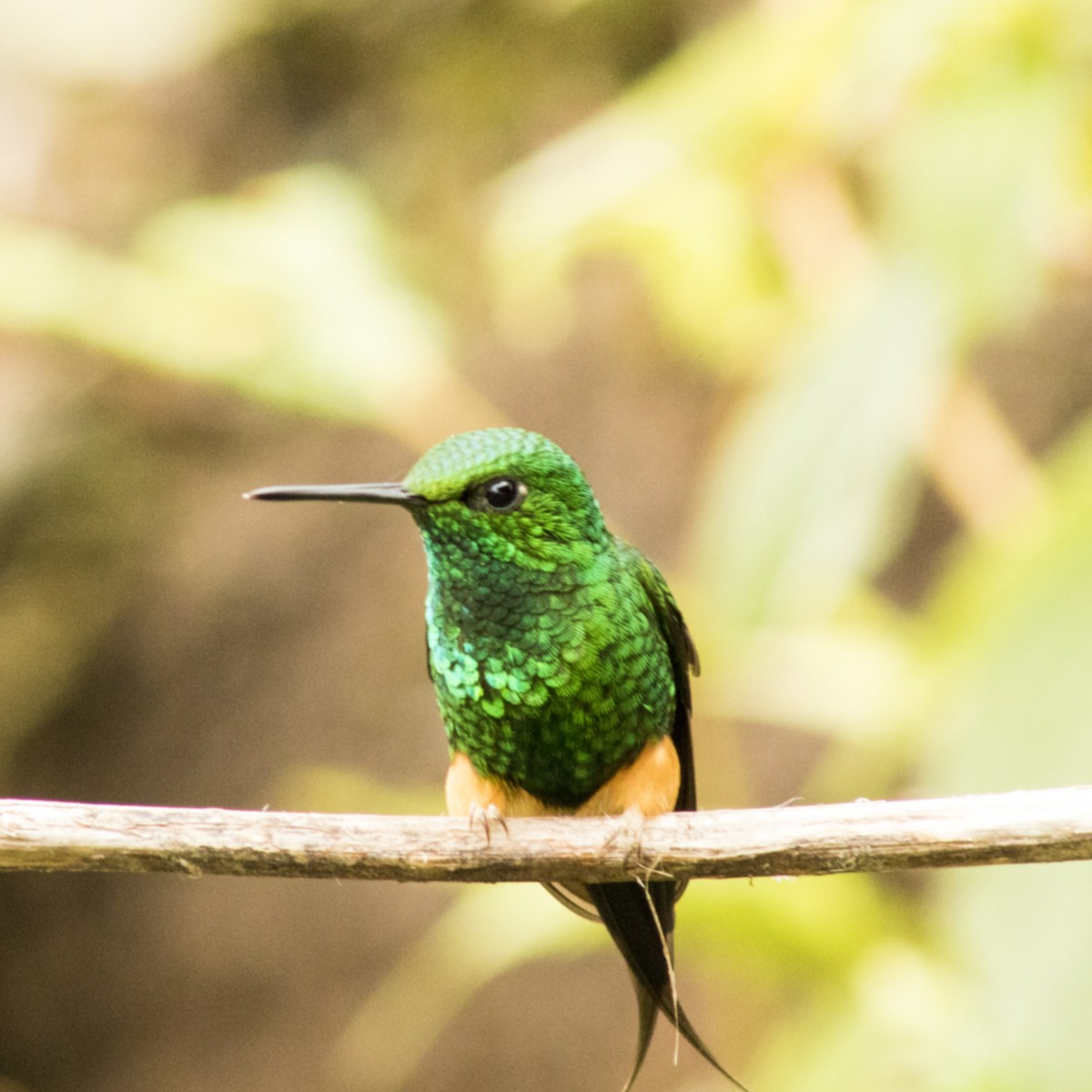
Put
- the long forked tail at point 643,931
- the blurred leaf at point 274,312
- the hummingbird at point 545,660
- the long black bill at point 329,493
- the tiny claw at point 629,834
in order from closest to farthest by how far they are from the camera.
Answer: the long black bill at point 329,493
the tiny claw at point 629,834
the hummingbird at point 545,660
the long forked tail at point 643,931
the blurred leaf at point 274,312

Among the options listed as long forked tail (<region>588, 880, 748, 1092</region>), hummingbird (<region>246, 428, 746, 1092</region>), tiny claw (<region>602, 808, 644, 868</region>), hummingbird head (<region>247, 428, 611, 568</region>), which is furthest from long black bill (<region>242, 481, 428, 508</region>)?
long forked tail (<region>588, 880, 748, 1092</region>)

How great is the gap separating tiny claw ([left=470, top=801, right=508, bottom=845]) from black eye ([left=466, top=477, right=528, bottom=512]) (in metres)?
0.37

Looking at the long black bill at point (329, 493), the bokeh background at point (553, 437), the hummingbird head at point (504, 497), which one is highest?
the long black bill at point (329, 493)

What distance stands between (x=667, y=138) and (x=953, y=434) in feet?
3.40

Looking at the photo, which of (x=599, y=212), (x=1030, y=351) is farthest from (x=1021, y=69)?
(x=1030, y=351)

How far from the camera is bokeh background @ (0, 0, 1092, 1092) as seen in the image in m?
2.10

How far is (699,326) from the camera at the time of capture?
3371mm

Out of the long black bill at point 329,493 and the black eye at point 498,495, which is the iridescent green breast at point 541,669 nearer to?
the black eye at point 498,495

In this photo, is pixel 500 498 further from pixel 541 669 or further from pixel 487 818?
pixel 487 818

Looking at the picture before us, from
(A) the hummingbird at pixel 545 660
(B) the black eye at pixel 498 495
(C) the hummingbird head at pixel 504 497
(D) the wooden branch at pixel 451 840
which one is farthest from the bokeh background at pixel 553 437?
(B) the black eye at pixel 498 495

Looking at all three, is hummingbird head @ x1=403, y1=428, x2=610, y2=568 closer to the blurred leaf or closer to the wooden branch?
the wooden branch

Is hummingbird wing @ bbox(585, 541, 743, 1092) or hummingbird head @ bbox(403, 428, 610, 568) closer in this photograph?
hummingbird head @ bbox(403, 428, 610, 568)

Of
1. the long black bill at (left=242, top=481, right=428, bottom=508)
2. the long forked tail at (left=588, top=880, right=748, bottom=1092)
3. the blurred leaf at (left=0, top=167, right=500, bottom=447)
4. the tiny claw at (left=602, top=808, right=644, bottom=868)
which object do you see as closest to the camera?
the long black bill at (left=242, top=481, right=428, bottom=508)

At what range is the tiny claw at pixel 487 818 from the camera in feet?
5.17
